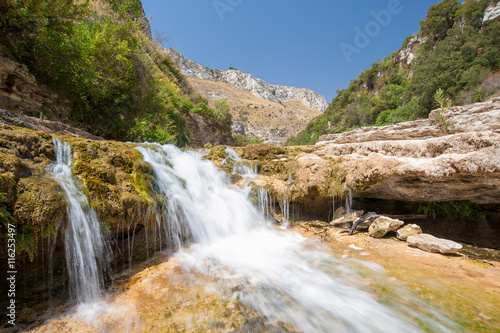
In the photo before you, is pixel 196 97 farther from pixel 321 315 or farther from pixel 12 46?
pixel 321 315

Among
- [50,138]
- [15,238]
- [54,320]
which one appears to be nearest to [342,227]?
[54,320]

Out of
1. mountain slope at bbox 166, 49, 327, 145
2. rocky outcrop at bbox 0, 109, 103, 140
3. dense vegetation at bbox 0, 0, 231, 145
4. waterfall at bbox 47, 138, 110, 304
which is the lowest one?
waterfall at bbox 47, 138, 110, 304

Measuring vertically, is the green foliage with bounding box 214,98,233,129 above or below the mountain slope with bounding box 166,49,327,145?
below

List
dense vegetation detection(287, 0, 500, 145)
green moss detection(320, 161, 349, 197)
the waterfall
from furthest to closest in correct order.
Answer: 1. dense vegetation detection(287, 0, 500, 145)
2. green moss detection(320, 161, 349, 197)
3. the waterfall

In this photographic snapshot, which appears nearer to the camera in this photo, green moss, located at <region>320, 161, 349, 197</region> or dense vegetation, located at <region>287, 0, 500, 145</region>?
green moss, located at <region>320, 161, 349, 197</region>

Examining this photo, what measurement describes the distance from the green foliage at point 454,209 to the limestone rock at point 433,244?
1.80 m

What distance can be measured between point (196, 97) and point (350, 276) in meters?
22.3

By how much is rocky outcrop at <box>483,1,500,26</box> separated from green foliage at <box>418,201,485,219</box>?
23900mm

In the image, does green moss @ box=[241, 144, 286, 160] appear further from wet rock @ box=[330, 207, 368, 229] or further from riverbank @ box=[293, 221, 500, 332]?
riverbank @ box=[293, 221, 500, 332]

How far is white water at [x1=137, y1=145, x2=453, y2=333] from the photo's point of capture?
2410 millimetres

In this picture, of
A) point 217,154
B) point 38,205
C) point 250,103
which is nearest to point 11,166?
point 38,205

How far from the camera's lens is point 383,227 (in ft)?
15.9

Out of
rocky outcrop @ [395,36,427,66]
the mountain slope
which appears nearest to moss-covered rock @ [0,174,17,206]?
the mountain slope

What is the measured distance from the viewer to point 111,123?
25.6 feet
